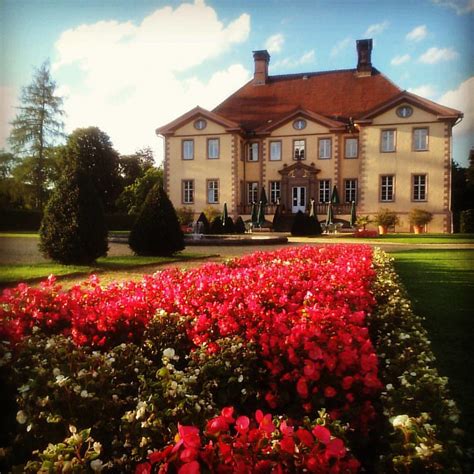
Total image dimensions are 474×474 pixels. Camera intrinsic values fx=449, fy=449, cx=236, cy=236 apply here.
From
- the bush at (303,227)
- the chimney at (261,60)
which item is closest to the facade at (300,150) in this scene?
the bush at (303,227)

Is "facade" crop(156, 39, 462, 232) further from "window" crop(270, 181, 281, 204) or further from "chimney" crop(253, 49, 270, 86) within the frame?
"chimney" crop(253, 49, 270, 86)

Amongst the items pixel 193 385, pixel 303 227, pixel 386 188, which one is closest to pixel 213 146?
pixel 303 227

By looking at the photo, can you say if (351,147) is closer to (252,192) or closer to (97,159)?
(252,192)

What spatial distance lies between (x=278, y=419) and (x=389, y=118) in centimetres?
2594

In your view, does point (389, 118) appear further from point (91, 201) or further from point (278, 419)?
point (278, 419)

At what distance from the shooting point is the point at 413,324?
374 centimetres

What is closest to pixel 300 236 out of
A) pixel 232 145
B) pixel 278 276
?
pixel 232 145

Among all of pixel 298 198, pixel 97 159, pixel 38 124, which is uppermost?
pixel 298 198

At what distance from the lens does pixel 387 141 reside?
83.9ft

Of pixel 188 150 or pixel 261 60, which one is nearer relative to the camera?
pixel 261 60

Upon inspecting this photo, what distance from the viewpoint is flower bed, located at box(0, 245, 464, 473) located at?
4.64 ft

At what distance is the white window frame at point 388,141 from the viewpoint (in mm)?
25381

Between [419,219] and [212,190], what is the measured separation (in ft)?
40.0

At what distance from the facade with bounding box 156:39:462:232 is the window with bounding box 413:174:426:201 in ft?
0.18
